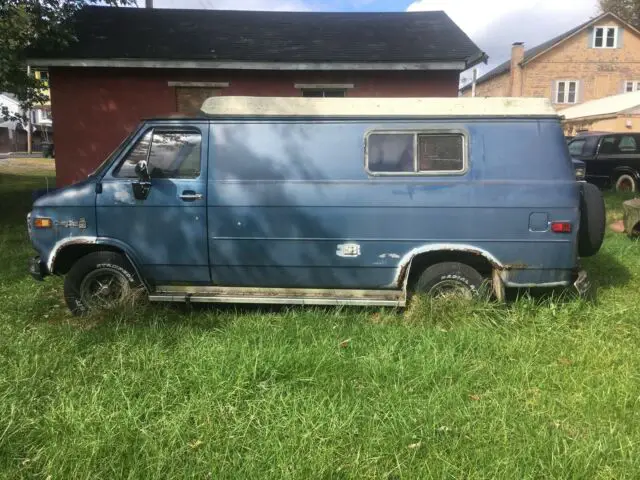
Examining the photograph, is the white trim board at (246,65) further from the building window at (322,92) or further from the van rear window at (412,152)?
the van rear window at (412,152)

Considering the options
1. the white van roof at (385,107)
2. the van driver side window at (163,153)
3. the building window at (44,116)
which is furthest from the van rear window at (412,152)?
the building window at (44,116)

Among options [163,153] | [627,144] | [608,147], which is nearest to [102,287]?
[163,153]

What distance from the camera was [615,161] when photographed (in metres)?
13.7

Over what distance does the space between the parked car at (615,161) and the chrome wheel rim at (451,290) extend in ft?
36.6

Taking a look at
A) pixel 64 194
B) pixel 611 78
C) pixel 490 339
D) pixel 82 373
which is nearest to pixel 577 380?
pixel 490 339

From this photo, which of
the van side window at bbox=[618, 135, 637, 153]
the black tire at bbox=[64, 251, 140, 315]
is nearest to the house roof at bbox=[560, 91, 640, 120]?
the van side window at bbox=[618, 135, 637, 153]

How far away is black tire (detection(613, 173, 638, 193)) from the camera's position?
44.4ft

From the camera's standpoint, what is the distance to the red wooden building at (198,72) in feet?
34.9

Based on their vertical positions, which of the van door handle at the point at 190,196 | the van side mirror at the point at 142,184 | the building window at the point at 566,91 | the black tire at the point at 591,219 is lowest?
the black tire at the point at 591,219

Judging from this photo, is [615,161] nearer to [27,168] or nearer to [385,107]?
[385,107]

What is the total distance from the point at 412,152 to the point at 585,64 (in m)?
39.2

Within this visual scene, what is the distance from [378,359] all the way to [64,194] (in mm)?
3178

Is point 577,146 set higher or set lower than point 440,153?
higher

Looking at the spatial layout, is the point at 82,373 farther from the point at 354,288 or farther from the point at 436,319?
the point at 436,319
